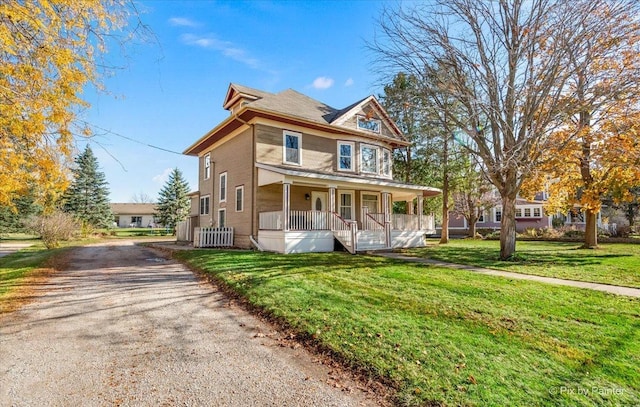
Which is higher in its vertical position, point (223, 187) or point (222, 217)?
point (223, 187)

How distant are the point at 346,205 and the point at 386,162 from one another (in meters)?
3.85

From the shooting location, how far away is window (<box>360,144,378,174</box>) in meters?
18.1

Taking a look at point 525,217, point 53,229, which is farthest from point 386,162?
point 525,217

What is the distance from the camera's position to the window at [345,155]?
56.5 ft

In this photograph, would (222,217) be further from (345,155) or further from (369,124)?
(369,124)

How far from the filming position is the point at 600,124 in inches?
543

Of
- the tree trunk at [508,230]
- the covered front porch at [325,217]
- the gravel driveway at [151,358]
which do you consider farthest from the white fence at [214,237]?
the tree trunk at [508,230]

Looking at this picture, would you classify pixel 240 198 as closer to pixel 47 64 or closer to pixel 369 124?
pixel 369 124

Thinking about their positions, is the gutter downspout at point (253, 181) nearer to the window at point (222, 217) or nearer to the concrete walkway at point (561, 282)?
the window at point (222, 217)

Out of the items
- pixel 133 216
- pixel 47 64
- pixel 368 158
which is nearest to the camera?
pixel 47 64

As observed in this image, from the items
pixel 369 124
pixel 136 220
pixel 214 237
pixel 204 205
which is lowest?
pixel 214 237

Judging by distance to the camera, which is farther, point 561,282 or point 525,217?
point 525,217

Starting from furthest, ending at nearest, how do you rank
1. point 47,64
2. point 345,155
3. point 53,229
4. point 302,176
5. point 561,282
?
point 53,229
point 345,155
point 302,176
point 561,282
point 47,64

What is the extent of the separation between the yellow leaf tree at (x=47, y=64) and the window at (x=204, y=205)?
13402mm
